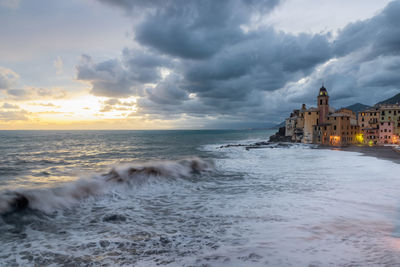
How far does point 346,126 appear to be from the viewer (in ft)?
245

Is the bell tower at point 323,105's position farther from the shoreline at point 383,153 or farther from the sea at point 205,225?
the sea at point 205,225

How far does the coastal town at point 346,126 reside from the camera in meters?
71.8

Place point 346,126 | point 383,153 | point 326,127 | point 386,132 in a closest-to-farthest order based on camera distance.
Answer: point 383,153, point 386,132, point 326,127, point 346,126

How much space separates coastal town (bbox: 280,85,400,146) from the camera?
71750mm

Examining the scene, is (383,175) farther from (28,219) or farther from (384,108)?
(384,108)

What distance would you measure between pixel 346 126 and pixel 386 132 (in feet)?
41.0

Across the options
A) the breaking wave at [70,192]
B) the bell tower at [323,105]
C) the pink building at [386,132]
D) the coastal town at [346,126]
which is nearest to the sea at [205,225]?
the breaking wave at [70,192]

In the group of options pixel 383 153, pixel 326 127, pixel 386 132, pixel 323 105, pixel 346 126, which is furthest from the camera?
pixel 323 105

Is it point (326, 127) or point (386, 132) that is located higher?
point (326, 127)

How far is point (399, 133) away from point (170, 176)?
84.6 metres

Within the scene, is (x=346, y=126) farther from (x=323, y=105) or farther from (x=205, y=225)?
(x=205, y=225)

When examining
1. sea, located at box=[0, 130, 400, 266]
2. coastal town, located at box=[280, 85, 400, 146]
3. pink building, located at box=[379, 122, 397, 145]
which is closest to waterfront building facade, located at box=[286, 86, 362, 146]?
coastal town, located at box=[280, 85, 400, 146]

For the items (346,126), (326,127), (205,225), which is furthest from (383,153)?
(205,225)

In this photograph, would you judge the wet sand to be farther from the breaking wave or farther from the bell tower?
the breaking wave
